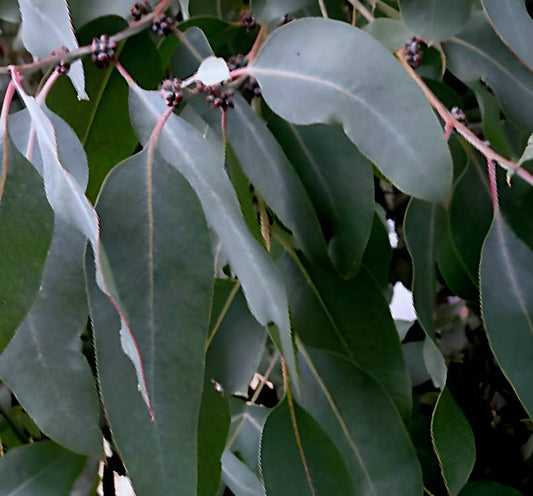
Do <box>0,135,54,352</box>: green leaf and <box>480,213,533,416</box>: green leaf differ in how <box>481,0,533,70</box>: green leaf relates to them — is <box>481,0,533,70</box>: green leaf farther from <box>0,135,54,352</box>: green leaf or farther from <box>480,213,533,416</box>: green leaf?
<box>0,135,54,352</box>: green leaf

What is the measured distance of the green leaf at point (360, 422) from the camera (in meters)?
0.53

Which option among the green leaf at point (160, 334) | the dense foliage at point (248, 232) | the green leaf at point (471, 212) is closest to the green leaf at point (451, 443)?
the dense foliage at point (248, 232)

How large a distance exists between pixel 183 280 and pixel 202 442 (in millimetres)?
150

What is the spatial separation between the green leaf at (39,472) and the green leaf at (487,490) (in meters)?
0.44

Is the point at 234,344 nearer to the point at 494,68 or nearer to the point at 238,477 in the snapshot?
the point at 238,477

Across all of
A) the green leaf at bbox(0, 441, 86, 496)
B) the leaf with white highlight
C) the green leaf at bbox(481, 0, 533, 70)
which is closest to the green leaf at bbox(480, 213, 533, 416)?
the green leaf at bbox(481, 0, 533, 70)

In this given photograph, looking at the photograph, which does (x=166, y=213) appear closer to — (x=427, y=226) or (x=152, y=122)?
(x=152, y=122)

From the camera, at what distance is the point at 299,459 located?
51cm

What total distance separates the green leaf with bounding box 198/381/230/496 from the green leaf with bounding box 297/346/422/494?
0.07m

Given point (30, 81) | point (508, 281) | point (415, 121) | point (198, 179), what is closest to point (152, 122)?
point (198, 179)

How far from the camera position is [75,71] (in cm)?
48

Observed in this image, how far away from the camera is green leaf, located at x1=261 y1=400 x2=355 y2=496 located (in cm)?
50

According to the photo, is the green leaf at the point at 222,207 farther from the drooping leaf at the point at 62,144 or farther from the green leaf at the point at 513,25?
the green leaf at the point at 513,25

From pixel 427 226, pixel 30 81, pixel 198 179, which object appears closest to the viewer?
pixel 198 179
